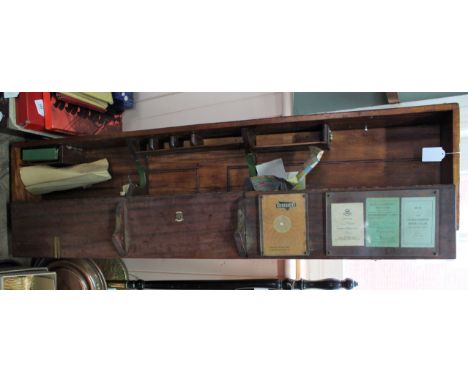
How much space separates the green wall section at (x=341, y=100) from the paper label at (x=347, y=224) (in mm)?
691

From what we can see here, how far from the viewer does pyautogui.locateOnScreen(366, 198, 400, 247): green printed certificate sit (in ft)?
4.46

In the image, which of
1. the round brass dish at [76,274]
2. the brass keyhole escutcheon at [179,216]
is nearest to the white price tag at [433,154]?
the brass keyhole escutcheon at [179,216]

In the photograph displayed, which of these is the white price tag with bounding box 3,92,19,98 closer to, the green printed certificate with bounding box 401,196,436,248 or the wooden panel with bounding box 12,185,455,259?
the wooden panel with bounding box 12,185,455,259

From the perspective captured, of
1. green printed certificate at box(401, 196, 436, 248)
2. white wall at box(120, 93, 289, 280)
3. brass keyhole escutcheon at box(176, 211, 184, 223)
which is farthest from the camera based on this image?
white wall at box(120, 93, 289, 280)

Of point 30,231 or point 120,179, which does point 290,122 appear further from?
point 30,231

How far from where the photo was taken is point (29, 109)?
1.82m

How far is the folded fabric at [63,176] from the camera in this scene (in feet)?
6.19

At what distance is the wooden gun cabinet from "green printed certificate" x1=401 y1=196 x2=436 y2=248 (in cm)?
3

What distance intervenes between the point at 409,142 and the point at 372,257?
556 millimetres

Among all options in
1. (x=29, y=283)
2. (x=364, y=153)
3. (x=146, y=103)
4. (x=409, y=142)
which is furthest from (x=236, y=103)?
(x=29, y=283)

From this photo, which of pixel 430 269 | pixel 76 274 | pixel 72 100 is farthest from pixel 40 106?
pixel 430 269

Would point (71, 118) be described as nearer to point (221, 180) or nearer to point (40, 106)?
point (40, 106)

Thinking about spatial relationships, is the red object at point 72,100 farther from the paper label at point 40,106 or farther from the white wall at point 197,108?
the white wall at point 197,108

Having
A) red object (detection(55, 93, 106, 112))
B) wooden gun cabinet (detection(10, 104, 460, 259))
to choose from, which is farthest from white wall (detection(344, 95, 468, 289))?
red object (detection(55, 93, 106, 112))
